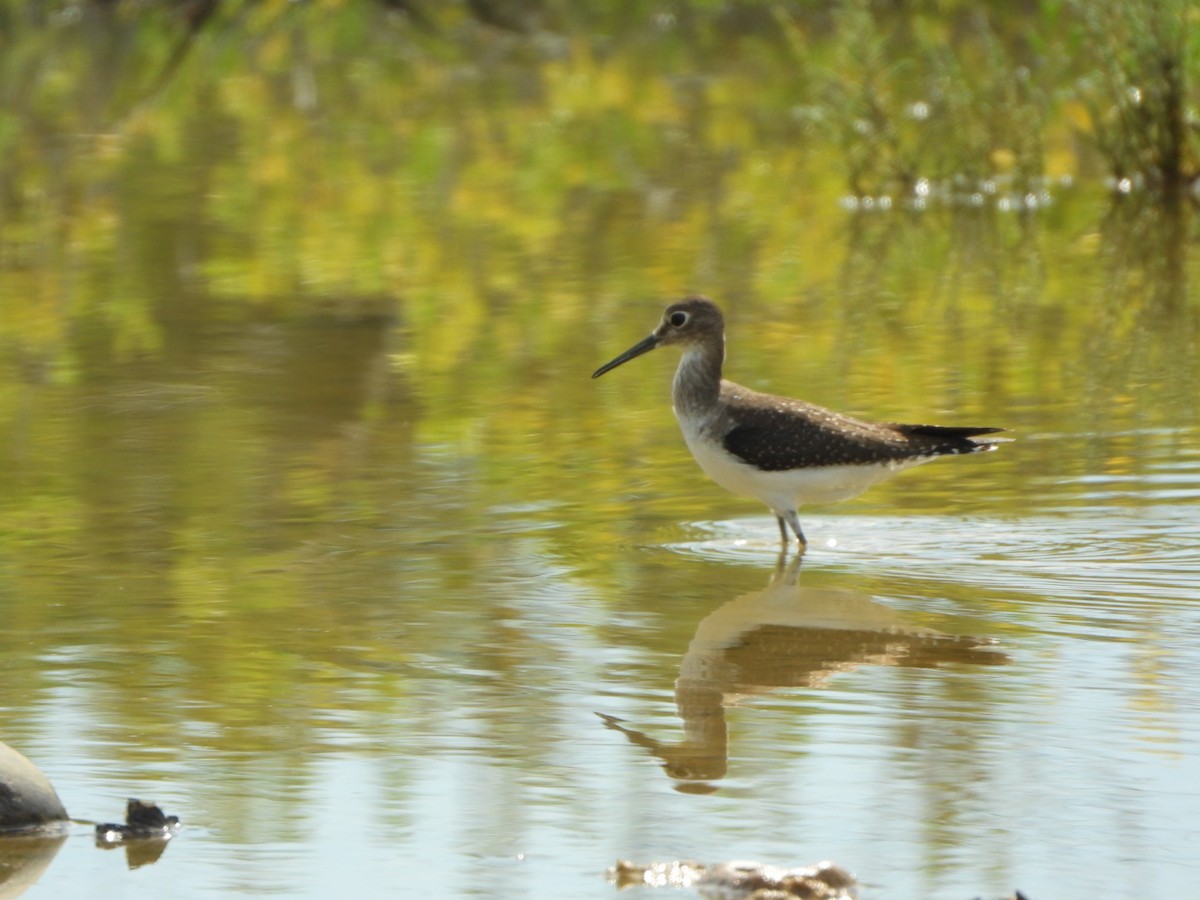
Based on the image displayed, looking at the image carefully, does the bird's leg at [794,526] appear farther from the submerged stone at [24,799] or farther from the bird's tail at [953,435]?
the submerged stone at [24,799]

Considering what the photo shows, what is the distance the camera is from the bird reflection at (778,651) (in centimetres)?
685

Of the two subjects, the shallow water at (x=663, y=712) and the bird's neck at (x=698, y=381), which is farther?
the bird's neck at (x=698, y=381)

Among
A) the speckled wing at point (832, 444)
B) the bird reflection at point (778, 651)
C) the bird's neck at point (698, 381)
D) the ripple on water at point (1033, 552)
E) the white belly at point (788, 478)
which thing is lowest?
the bird reflection at point (778, 651)

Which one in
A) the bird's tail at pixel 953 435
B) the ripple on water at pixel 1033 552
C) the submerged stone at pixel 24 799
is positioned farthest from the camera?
the bird's tail at pixel 953 435

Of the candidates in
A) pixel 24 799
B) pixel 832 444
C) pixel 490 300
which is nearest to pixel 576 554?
pixel 832 444

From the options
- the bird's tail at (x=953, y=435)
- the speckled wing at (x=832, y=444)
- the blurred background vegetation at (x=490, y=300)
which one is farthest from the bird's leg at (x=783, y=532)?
the bird's tail at (x=953, y=435)

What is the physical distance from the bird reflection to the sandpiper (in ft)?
2.03

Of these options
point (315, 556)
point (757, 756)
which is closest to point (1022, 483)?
point (315, 556)

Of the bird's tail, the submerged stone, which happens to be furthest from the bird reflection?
the submerged stone

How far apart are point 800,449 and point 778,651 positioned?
1637 millimetres

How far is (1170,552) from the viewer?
8.95 metres

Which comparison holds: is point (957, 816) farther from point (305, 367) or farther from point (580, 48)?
point (580, 48)

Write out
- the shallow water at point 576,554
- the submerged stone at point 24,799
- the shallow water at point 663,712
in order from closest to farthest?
1. the shallow water at point 663,712
2. the submerged stone at point 24,799
3. the shallow water at point 576,554

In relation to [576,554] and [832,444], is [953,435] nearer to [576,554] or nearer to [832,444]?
[832,444]
